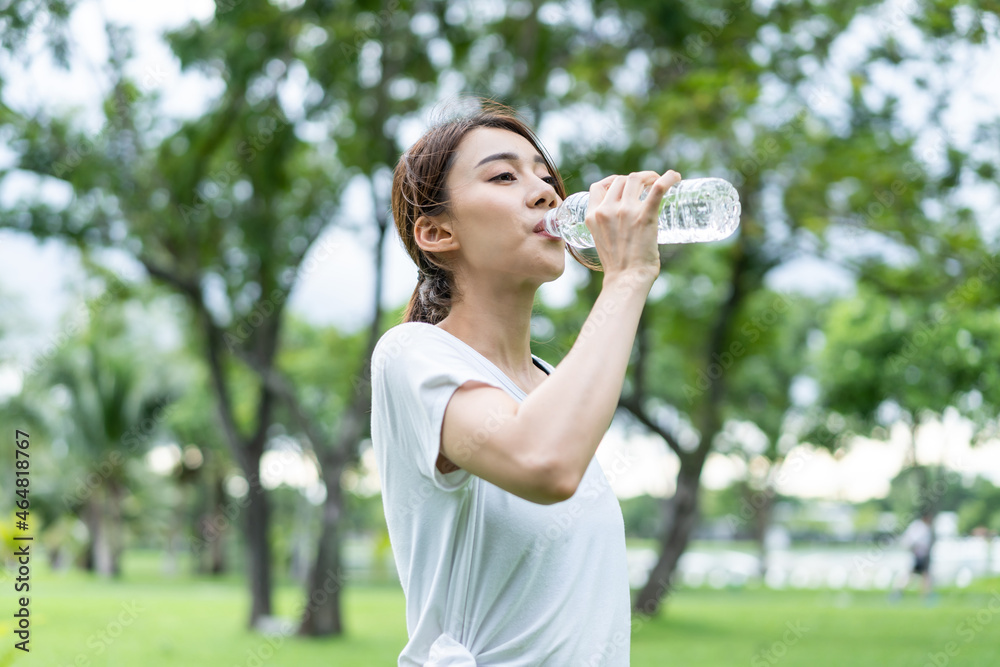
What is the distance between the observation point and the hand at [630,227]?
1229 millimetres

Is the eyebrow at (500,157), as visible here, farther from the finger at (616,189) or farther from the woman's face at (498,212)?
the finger at (616,189)

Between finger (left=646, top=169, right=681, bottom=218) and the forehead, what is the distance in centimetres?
35

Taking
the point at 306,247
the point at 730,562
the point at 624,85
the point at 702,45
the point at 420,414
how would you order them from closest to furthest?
the point at 420,414 < the point at 702,45 < the point at 624,85 < the point at 306,247 < the point at 730,562

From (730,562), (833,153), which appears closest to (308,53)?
(833,153)

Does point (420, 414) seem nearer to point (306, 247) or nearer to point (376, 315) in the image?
point (376, 315)

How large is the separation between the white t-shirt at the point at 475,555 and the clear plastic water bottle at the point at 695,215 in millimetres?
310

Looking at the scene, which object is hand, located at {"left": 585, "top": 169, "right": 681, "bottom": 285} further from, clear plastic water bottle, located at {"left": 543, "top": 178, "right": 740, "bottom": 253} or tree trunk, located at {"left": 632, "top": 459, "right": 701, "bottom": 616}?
tree trunk, located at {"left": 632, "top": 459, "right": 701, "bottom": 616}

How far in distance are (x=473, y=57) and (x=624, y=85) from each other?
1834 millimetres

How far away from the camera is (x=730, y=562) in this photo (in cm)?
3331

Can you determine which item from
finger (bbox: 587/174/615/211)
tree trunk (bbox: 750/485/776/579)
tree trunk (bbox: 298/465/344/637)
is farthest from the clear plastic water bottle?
tree trunk (bbox: 750/485/776/579)

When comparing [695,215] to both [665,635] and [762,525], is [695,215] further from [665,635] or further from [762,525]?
[762,525]

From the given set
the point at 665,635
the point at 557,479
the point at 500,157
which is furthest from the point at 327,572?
the point at 557,479

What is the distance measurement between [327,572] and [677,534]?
4.88 meters

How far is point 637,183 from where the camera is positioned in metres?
1.27
